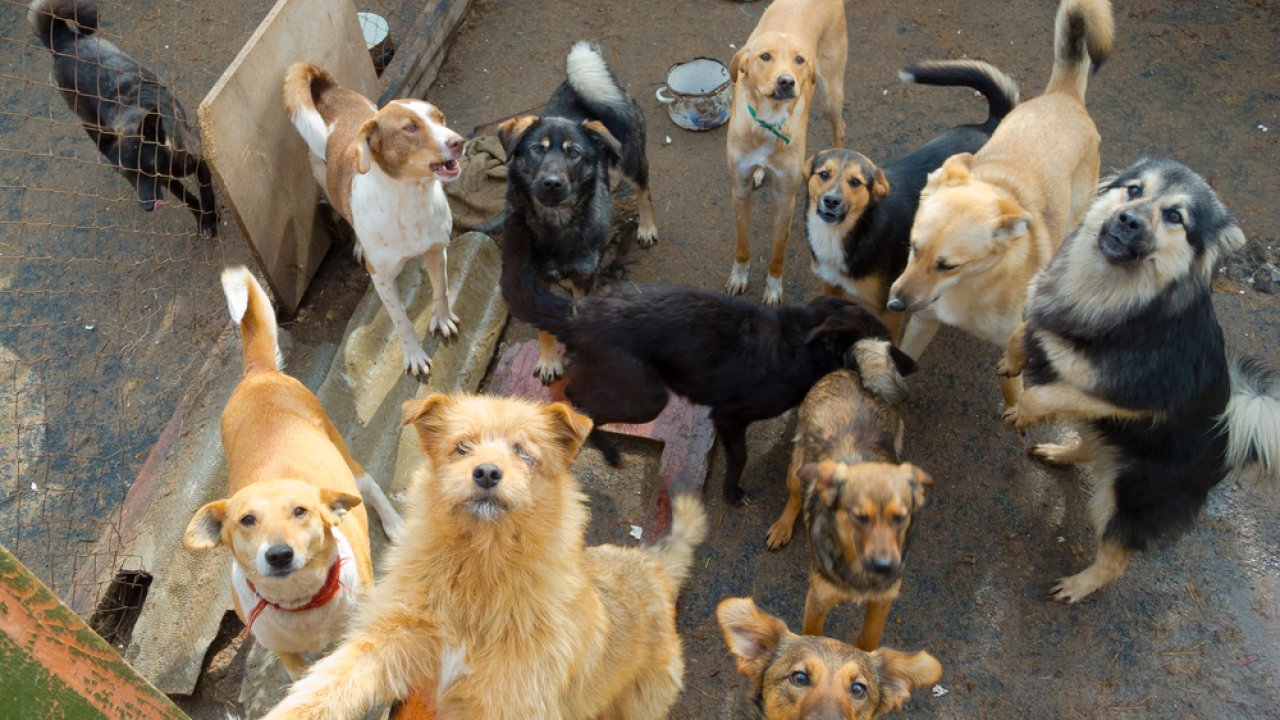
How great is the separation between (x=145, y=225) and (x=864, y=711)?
232 inches

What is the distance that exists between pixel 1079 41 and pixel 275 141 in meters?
4.88

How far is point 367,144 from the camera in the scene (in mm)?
4277

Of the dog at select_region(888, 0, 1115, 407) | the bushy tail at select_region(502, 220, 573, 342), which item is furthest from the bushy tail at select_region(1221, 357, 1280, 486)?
the bushy tail at select_region(502, 220, 573, 342)

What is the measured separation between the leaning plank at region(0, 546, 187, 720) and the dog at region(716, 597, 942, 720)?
2.00m

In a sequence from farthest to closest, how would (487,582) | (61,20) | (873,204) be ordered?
(61,20) → (873,204) → (487,582)

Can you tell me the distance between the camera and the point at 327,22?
5.47 m

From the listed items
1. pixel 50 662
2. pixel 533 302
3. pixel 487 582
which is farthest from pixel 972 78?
pixel 50 662

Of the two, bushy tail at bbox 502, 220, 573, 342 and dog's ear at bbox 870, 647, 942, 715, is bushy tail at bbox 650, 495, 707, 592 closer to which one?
dog's ear at bbox 870, 647, 942, 715

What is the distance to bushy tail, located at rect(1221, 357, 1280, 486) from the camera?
3514 millimetres

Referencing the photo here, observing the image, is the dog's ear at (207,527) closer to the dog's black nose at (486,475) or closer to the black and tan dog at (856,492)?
the dog's black nose at (486,475)

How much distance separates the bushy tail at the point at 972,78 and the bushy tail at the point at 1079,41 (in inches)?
11.2

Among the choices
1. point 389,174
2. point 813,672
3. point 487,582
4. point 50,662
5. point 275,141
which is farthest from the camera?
point 275,141

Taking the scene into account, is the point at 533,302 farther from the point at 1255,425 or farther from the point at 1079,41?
the point at 1079,41

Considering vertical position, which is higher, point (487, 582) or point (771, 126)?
point (771, 126)
